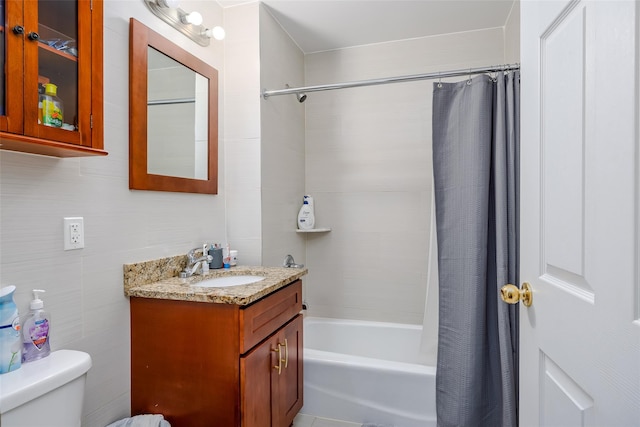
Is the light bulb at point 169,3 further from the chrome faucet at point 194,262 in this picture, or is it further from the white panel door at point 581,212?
the white panel door at point 581,212

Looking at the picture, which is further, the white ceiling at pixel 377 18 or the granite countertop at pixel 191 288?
the white ceiling at pixel 377 18

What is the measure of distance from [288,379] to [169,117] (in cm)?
142

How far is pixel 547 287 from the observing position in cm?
84

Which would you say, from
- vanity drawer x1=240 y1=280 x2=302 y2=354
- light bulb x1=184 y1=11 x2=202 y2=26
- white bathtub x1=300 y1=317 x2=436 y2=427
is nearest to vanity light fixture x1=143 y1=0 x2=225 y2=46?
light bulb x1=184 y1=11 x2=202 y2=26

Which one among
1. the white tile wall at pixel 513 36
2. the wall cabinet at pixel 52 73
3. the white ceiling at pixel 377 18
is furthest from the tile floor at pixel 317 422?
the white ceiling at pixel 377 18

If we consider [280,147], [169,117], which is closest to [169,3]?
[169,117]

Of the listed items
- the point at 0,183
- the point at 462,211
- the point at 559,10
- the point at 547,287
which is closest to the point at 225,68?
the point at 0,183

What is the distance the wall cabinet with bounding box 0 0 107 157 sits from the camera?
0.88 m

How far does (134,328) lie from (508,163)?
6.00 ft

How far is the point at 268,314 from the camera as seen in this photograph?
1507 millimetres

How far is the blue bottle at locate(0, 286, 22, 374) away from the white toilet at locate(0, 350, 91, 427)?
28mm

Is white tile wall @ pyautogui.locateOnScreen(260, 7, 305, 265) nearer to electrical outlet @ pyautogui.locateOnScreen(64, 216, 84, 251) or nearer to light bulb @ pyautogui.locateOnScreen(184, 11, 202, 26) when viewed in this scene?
light bulb @ pyautogui.locateOnScreen(184, 11, 202, 26)

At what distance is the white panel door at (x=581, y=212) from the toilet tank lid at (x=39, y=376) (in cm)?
129

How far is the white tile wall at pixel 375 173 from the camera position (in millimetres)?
2600
